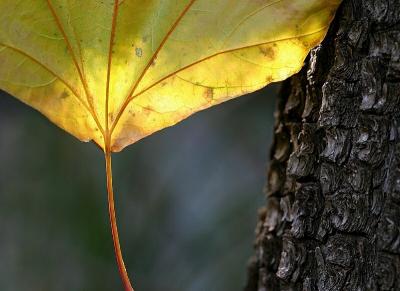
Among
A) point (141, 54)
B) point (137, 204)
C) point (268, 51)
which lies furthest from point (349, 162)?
point (137, 204)

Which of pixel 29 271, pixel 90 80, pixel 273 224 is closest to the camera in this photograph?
pixel 90 80

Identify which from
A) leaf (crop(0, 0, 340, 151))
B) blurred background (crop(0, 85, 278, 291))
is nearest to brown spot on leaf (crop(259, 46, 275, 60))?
leaf (crop(0, 0, 340, 151))

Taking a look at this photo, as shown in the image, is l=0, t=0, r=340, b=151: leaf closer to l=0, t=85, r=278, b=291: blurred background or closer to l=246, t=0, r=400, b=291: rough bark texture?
l=246, t=0, r=400, b=291: rough bark texture

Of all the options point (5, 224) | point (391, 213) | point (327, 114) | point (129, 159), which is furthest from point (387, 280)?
point (5, 224)

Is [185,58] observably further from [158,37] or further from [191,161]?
[191,161]

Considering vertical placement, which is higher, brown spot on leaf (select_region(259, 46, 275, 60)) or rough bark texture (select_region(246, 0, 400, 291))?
brown spot on leaf (select_region(259, 46, 275, 60))

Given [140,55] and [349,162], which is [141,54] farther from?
[349,162]
